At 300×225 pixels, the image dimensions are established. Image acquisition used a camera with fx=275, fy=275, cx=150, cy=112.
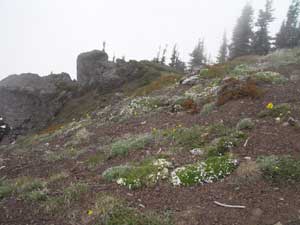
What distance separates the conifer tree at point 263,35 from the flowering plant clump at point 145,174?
1740 inches

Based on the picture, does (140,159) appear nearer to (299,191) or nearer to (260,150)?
(260,150)

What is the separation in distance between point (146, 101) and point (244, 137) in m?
9.71

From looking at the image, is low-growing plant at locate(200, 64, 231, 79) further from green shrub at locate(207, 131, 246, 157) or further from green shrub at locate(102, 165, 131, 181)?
green shrub at locate(102, 165, 131, 181)

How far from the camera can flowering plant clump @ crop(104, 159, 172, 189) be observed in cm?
664

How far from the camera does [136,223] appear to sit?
5.05 metres

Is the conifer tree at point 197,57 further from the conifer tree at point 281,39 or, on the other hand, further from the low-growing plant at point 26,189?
the low-growing plant at point 26,189

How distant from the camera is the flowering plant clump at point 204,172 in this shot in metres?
6.38

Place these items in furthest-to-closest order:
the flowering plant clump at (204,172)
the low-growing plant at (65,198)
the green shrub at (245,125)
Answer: the green shrub at (245,125) < the flowering plant clump at (204,172) < the low-growing plant at (65,198)

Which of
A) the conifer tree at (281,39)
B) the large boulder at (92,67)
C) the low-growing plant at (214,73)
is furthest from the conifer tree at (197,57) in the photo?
the low-growing plant at (214,73)

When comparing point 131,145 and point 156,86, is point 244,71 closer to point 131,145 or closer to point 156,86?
point 156,86

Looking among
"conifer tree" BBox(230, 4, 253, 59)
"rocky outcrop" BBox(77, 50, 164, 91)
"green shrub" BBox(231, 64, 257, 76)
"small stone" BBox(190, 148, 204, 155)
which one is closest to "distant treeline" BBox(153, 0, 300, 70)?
"conifer tree" BBox(230, 4, 253, 59)

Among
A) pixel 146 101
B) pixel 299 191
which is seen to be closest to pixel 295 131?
pixel 299 191

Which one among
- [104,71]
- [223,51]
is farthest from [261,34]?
[104,71]

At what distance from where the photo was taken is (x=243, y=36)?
46.8m
